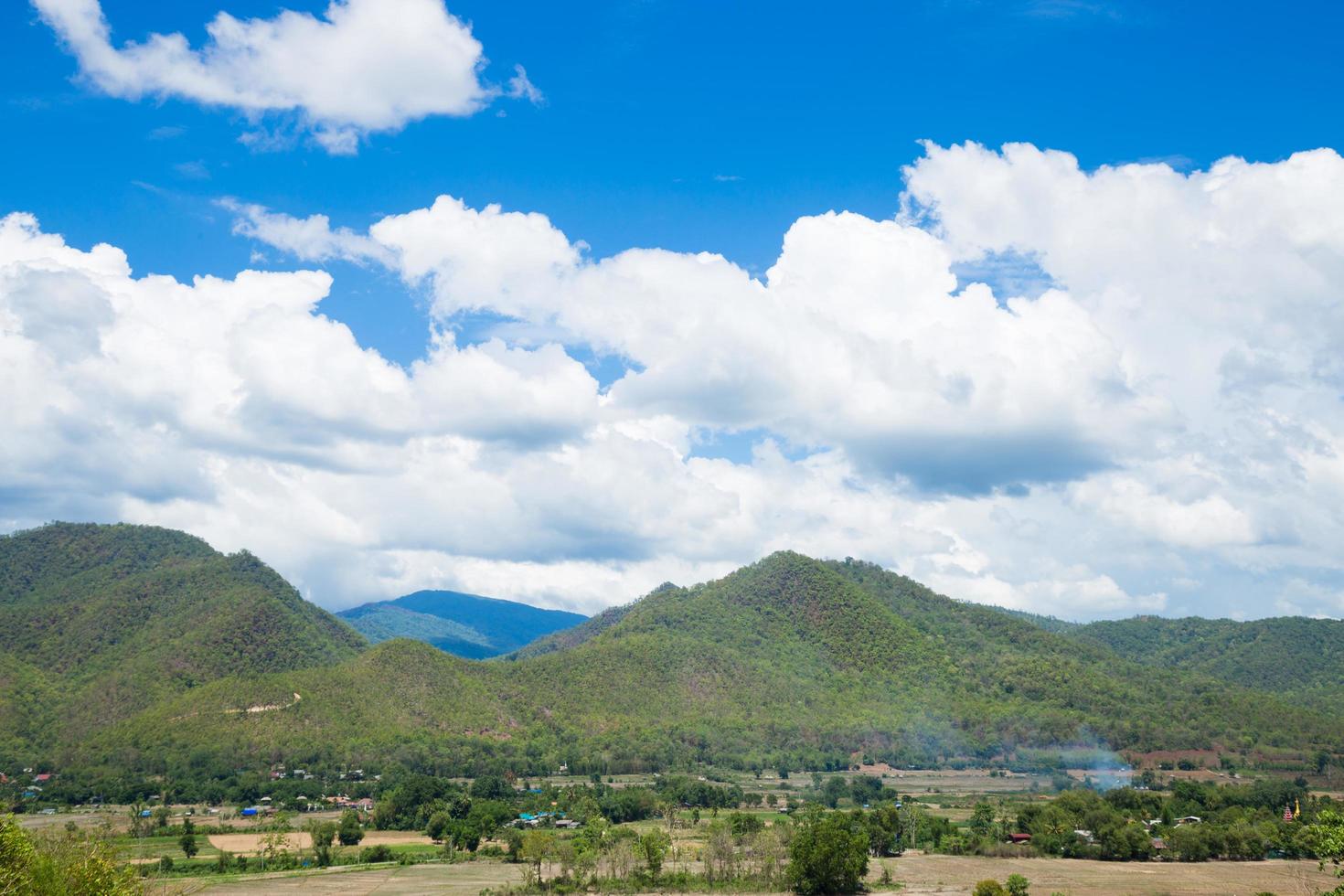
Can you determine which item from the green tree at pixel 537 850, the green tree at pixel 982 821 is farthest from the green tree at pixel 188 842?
the green tree at pixel 982 821

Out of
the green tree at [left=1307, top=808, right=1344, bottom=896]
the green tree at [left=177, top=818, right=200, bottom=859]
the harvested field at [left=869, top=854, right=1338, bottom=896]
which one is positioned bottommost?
the harvested field at [left=869, top=854, right=1338, bottom=896]

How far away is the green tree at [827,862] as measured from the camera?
8456 cm

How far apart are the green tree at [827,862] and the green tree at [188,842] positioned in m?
60.7

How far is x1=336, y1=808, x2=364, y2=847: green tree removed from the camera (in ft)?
373

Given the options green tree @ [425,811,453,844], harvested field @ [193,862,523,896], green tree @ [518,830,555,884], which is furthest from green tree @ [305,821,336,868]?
green tree @ [518,830,555,884]

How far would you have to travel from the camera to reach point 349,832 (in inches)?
4518

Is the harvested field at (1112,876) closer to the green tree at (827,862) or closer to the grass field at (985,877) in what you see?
the grass field at (985,877)

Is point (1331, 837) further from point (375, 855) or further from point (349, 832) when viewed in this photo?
point (349, 832)

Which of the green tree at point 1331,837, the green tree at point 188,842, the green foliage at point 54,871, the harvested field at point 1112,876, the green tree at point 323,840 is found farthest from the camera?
the green tree at point 323,840

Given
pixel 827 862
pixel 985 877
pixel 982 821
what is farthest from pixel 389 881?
pixel 982 821

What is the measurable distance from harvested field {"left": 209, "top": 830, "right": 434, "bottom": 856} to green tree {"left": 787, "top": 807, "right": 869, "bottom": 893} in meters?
51.7

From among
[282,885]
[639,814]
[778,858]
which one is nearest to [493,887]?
[282,885]

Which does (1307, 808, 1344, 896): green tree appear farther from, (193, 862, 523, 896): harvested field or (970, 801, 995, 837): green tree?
(970, 801, 995, 837): green tree

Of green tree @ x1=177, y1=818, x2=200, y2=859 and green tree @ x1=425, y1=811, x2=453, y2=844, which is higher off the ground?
green tree @ x1=177, y1=818, x2=200, y2=859
